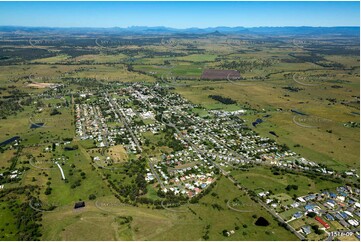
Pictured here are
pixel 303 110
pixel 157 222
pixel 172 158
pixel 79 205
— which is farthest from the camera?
pixel 303 110

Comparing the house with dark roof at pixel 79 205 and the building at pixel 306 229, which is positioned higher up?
the house with dark roof at pixel 79 205

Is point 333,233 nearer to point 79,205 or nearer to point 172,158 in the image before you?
point 172,158

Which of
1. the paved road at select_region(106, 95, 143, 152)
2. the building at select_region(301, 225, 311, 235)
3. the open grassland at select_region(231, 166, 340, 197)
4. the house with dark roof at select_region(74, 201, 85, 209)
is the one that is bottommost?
the building at select_region(301, 225, 311, 235)

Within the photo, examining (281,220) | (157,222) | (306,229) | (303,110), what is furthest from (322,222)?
(303,110)

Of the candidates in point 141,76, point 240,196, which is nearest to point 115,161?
point 240,196

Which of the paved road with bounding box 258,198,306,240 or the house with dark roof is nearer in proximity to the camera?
the paved road with bounding box 258,198,306,240

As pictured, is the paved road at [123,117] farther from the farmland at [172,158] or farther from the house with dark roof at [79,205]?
the house with dark roof at [79,205]

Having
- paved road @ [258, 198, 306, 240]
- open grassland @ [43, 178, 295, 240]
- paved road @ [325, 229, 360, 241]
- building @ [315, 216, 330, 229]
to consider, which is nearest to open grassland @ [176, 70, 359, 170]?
building @ [315, 216, 330, 229]

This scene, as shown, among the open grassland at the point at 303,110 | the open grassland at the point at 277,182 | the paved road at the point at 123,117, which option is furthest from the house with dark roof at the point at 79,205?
the open grassland at the point at 303,110

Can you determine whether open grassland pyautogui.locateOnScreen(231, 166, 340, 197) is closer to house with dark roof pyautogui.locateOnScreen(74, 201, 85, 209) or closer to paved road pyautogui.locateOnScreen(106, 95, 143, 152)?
paved road pyautogui.locateOnScreen(106, 95, 143, 152)

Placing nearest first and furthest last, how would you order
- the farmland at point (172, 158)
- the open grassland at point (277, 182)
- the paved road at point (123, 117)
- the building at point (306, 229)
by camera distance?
1. the building at point (306, 229)
2. the farmland at point (172, 158)
3. the open grassland at point (277, 182)
4. the paved road at point (123, 117)

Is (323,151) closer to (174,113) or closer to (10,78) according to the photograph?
(174,113)
